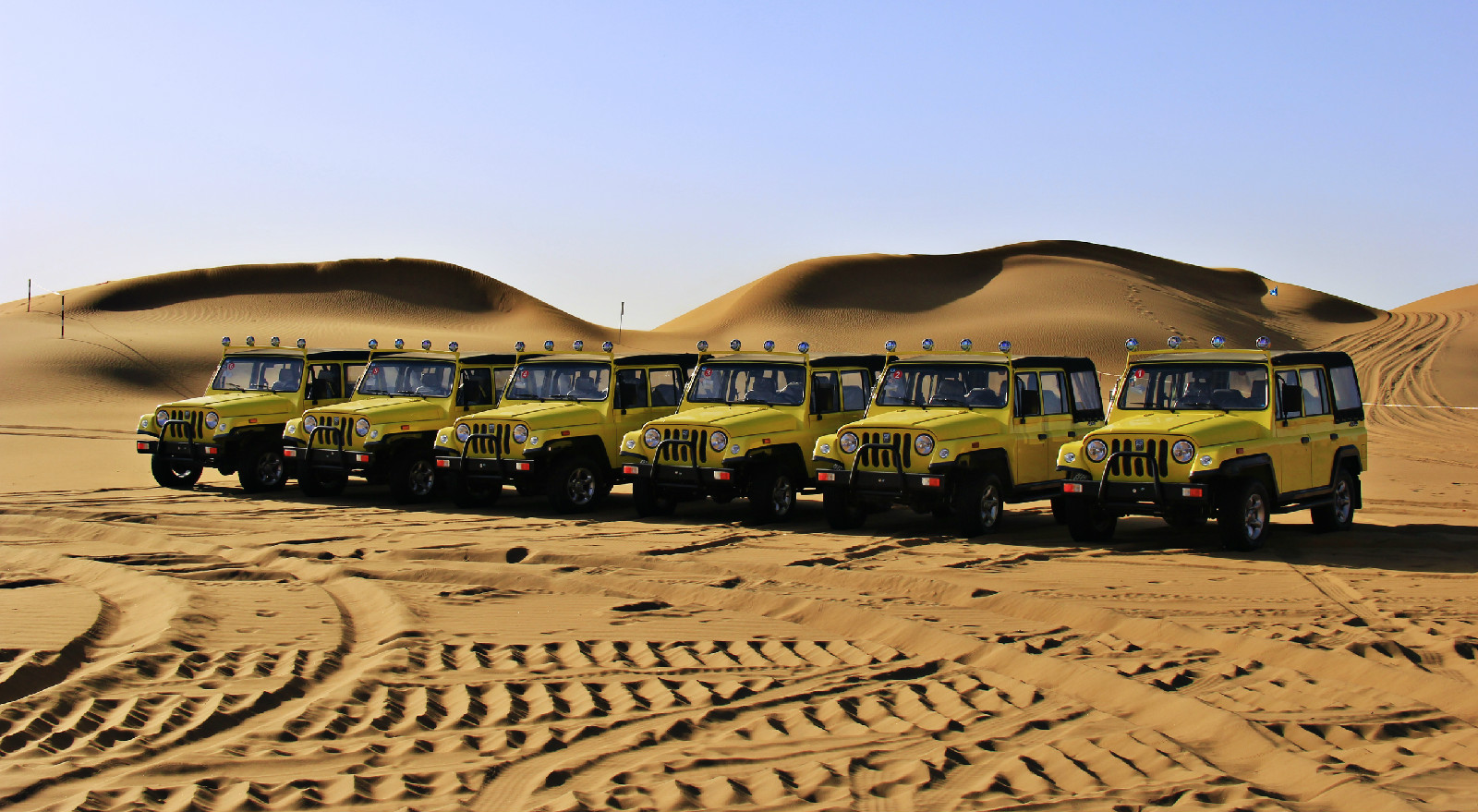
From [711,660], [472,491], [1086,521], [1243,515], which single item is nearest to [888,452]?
[1086,521]

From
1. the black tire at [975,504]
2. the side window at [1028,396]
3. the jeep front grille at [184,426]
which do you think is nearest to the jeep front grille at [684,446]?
the black tire at [975,504]

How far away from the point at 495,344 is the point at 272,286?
132 ft

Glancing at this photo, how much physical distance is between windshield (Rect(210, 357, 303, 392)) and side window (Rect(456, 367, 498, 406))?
9.08 ft

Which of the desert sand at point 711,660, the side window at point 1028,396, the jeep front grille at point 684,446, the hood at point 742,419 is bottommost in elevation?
the desert sand at point 711,660

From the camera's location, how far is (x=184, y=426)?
18109mm

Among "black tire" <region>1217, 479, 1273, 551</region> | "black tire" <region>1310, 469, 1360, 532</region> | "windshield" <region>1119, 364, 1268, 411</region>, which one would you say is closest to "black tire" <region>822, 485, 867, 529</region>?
"windshield" <region>1119, 364, 1268, 411</region>

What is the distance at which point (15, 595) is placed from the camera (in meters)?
9.65

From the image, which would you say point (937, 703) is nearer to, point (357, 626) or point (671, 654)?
point (671, 654)

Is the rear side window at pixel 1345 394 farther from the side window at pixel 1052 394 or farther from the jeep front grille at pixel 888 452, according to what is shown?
the jeep front grille at pixel 888 452

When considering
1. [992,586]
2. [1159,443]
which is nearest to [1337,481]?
[1159,443]

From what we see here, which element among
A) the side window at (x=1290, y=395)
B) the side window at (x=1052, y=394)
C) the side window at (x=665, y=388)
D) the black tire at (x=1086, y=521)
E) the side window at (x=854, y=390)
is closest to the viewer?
the side window at (x=1290, y=395)

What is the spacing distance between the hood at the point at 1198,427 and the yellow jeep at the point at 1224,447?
0.01 m

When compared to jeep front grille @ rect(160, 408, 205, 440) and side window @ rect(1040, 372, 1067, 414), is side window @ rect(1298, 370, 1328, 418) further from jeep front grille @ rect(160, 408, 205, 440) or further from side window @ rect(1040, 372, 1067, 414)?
jeep front grille @ rect(160, 408, 205, 440)

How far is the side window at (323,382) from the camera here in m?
18.9
